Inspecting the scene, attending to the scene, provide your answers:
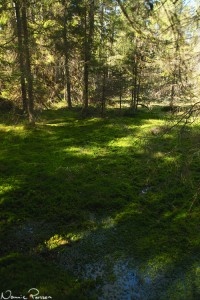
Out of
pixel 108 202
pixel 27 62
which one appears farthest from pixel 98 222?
pixel 27 62

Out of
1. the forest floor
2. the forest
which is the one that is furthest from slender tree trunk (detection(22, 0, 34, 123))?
the forest floor

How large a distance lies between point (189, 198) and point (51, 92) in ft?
65.4

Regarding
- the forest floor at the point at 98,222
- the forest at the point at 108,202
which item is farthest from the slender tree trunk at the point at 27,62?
the forest floor at the point at 98,222

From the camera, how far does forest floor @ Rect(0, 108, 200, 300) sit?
553 cm

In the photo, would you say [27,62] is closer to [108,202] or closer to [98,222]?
[108,202]

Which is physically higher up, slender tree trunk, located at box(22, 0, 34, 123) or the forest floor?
slender tree trunk, located at box(22, 0, 34, 123)

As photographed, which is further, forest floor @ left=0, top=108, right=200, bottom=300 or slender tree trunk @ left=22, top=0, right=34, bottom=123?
slender tree trunk @ left=22, top=0, right=34, bottom=123

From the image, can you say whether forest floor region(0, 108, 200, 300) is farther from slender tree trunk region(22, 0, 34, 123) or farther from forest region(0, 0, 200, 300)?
slender tree trunk region(22, 0, 34, 123)

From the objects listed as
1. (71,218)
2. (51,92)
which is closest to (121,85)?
(51,92)

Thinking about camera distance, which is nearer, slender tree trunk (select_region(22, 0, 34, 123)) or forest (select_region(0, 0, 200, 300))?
forest (select_region(0, 0, 200, 300))

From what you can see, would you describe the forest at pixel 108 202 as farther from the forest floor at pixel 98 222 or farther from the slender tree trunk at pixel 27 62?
the slender tree trunk at pixel 27 62

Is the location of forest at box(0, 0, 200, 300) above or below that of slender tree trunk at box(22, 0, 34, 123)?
below

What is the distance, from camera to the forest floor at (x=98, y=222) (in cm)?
553

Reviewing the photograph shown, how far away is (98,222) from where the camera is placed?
25.3ft
